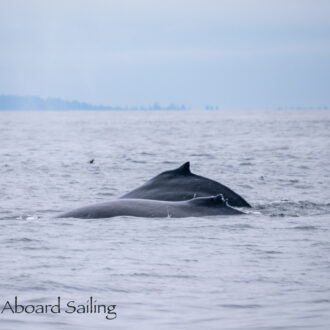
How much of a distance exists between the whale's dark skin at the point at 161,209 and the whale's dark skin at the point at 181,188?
562 mm

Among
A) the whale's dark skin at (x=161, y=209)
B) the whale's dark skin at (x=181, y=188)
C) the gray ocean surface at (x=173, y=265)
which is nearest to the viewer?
the gray ocean surface at (x=173, y=265)

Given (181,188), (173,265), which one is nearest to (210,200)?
(181,188)

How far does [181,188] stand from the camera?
13.6 m

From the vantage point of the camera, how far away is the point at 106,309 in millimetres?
7609

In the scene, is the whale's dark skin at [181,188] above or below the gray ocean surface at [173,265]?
above

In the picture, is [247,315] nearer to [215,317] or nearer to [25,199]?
[215,317]

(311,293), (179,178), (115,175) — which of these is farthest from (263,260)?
(115,175)

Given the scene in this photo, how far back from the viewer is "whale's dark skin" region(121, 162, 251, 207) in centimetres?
1344

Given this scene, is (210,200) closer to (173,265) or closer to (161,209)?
(161,209)

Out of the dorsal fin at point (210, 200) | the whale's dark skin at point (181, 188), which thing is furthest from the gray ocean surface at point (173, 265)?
the whale's dark skin at point (181, 188)

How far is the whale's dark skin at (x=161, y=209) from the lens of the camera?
40.9 ft

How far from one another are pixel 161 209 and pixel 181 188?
A: 112 cm

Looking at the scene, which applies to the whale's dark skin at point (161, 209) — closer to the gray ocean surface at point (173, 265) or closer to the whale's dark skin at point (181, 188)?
the gray ocean surface at point (173, 265)

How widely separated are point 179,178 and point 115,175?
39.9 ft
